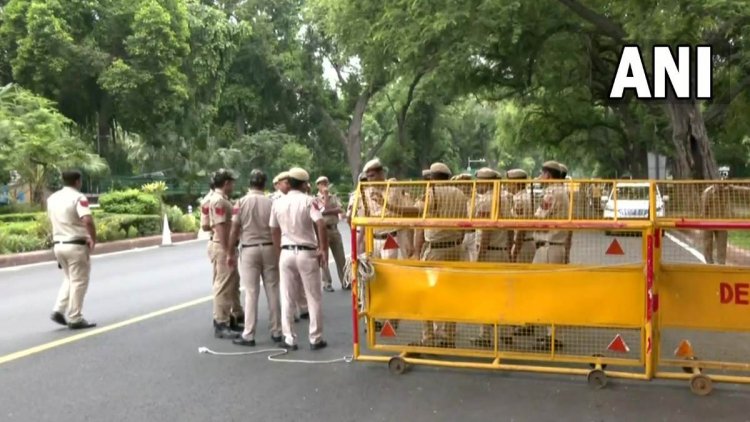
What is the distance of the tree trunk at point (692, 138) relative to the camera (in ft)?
57.7

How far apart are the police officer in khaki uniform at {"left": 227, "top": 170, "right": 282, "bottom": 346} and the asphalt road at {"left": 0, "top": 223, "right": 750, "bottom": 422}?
0.96 feet

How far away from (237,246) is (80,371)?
2.01m

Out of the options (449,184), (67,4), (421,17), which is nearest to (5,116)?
(67,4)

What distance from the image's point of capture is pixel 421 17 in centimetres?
1390

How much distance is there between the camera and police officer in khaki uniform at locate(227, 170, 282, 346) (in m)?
7.48

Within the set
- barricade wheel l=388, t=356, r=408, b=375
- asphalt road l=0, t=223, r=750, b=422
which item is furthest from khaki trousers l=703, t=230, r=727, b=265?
barricade wheel l=388, t=356, r=408, b=375

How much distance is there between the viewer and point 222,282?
800 centimetres

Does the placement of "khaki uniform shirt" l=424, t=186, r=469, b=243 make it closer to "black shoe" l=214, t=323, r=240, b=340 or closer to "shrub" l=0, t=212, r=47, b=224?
"black shoe" l=214, t=323, r=240, b=340

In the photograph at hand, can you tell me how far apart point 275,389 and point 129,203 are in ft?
59.4

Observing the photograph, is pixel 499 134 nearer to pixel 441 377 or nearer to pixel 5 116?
pixel 5 116

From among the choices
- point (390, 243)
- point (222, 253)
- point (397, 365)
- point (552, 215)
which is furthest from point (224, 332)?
point (552, 215)

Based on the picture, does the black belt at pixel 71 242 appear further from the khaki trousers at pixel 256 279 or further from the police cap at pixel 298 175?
the police cap at pixel 298 175

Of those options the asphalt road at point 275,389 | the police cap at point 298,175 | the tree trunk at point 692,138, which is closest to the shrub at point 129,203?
the asphalt road at point 275,389

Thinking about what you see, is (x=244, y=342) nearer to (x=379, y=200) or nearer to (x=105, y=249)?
(x=379, y=200)
